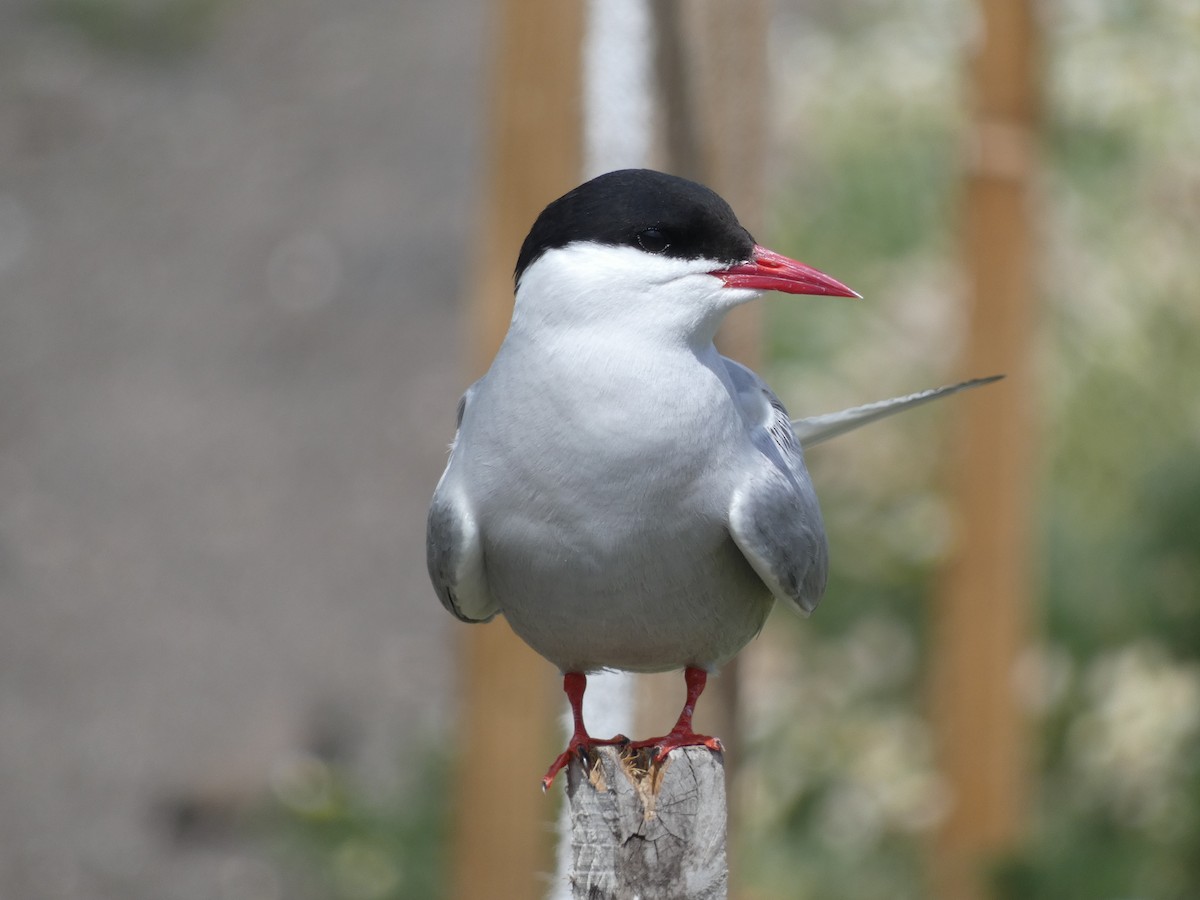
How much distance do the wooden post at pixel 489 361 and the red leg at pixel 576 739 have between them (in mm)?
600

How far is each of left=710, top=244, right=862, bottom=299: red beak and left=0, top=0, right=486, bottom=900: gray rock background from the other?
138 inches

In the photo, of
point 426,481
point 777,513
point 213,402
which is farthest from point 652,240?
point 213,402

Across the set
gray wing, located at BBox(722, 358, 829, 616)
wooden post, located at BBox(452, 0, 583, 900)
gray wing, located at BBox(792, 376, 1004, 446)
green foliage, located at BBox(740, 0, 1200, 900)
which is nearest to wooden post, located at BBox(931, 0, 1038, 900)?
green foliage, located at BBox(740, 0, 1200, 900)

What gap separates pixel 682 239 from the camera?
6.47 feet

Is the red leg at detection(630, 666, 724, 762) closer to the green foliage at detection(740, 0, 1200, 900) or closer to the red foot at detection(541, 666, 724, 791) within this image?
the red foot at detection(541, 666, 724, 791)

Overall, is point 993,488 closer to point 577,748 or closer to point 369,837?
point 369,837

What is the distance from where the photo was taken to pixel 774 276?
78.1 inches

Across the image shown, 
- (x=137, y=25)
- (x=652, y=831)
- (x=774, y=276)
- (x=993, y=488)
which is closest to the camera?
(x=652, y=831)

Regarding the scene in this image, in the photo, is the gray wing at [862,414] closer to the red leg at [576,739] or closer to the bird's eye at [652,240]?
the bird's eye at [652,240]

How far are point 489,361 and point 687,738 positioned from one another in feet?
3.43

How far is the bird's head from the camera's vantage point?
1958 mm

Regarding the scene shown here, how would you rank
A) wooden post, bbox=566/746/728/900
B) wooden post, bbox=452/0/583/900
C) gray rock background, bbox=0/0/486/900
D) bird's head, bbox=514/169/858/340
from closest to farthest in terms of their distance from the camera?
wooden post, bbox=566/746/728/900, bird's head, bbox=514/169/858/340, wooden post, bbox=452/0/583/900, gray rock background, bbox=0/0/486/900

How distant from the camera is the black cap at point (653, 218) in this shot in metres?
1.95

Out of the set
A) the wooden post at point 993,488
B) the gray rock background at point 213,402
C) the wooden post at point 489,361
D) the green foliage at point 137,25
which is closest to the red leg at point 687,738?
the wooden post at point 489,361
